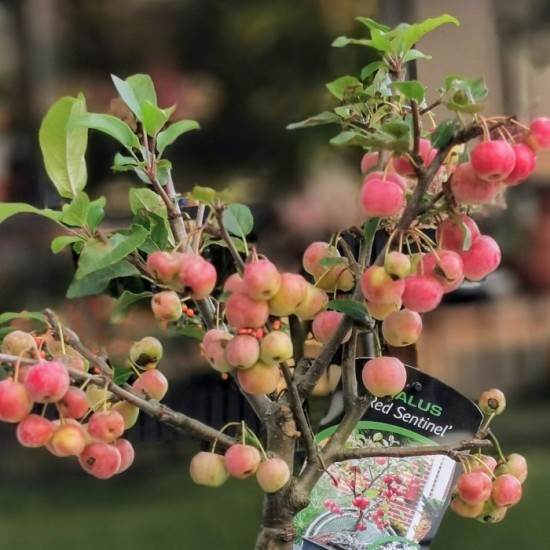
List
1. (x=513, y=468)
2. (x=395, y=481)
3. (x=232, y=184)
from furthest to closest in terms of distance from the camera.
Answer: (x=232, y=184), (x=395, y=481), (x=513, y=468)

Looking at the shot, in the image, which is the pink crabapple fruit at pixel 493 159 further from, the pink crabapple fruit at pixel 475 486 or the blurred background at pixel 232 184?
the blurred background at pixel 232 184

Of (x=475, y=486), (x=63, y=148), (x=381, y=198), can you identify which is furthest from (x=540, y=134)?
(x=63, y=148)

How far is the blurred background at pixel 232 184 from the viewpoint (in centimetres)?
174

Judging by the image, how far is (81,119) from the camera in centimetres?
78


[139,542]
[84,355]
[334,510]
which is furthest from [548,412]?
[84,355]

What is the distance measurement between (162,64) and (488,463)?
47.2 inches

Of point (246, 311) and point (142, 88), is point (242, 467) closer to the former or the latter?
point (246, 311)

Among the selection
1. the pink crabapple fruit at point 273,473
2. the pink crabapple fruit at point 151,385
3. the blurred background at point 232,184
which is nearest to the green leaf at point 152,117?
the pink crabapple fruit at point 151,385

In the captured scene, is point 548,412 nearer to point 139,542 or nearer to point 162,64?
point 139,542

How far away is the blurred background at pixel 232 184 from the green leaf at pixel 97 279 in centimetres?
83

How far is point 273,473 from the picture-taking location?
0.79 meters

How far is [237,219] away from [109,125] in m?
0.15

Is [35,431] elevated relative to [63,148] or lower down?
lower down

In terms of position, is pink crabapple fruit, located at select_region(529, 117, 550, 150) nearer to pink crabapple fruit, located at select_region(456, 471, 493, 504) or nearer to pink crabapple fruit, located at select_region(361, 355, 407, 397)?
pink crabapple fruit, located at select_region(361, 355, 407, 397)
